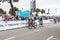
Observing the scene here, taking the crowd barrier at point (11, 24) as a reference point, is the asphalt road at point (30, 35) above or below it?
above

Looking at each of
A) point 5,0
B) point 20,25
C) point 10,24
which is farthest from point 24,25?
point 5,0

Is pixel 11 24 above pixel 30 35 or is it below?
below

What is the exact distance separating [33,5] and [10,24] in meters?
43.7

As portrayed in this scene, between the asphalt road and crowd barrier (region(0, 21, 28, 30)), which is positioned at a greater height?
the asphalt road

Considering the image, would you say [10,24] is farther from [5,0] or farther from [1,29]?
[5,0]

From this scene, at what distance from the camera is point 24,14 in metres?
49.8

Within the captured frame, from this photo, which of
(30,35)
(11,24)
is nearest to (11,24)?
(11,24)

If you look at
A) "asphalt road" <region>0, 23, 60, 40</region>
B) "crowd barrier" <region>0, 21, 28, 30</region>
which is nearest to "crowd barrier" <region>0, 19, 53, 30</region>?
"crowd barrier" <region>0, 21, 28, 30</region>

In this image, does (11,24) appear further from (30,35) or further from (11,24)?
(30,35)

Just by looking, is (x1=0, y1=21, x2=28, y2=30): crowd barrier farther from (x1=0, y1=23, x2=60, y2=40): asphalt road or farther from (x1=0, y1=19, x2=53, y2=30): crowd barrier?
(x1=0, y1=23, x2=60, y2=40): asphalt road

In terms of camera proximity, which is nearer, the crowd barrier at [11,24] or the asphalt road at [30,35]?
the asphalt road at [30,35]

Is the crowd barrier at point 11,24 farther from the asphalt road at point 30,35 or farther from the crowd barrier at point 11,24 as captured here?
the asphalt road at point 30,35

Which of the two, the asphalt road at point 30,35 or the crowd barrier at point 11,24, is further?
the crowd barrier at point 11,24

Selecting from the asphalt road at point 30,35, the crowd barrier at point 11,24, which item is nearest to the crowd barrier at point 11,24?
the crowd barrier at point 11,24
